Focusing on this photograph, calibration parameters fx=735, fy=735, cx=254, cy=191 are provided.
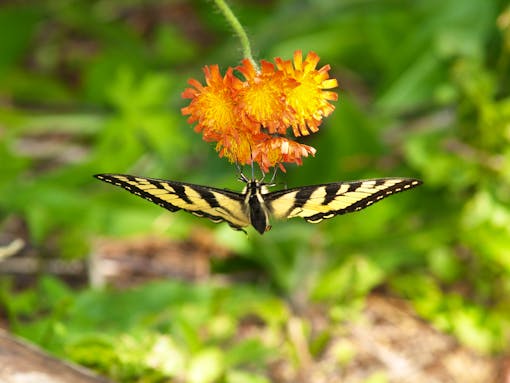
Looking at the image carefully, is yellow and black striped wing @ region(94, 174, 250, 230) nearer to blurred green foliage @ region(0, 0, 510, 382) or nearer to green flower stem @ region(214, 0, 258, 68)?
green flower stem @ region(214, 0, 258, 68)

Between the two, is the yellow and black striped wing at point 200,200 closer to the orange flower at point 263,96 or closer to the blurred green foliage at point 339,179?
the orange flower at point 263,96

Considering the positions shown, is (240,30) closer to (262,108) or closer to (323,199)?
(262,108)

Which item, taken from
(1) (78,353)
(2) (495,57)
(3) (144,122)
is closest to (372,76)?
(2) (495,57)

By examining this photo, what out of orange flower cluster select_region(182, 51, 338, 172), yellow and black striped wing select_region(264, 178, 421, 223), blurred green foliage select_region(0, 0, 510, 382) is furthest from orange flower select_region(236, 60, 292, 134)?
blurred green foliage select_region(0, 0, 510, 382)

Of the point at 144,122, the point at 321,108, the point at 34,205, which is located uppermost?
the point at 144,122

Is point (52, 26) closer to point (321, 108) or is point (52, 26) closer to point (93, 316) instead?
point (93, 316)

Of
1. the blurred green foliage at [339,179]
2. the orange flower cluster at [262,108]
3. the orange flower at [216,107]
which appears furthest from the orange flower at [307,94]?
the blurred green foliage at [339,179]

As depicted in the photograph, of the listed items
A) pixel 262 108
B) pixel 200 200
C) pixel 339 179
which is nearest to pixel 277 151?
pixel 262 108
